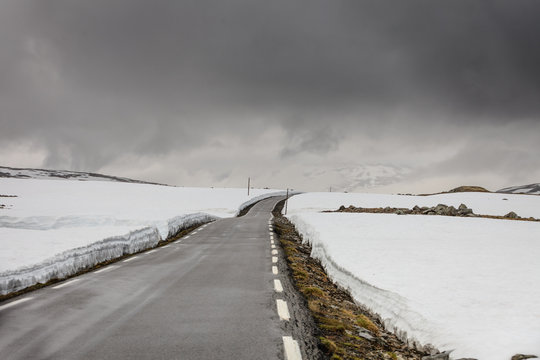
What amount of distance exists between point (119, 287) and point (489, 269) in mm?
8791

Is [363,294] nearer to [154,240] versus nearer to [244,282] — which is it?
[244,282]

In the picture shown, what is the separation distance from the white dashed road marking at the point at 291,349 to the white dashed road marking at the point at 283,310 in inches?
36.5

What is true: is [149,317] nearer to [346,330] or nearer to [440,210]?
[346,330]

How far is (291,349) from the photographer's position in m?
4.70

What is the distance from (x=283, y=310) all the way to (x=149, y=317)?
2268mm

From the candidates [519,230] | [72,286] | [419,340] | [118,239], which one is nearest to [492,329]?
[419,340]

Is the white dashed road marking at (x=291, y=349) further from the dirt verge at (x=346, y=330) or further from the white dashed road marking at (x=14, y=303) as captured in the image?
the white dashed road marking at (x=14, y=303)

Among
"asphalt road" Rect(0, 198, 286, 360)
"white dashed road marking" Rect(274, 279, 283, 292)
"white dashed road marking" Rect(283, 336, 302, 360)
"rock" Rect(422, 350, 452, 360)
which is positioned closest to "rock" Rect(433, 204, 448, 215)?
"asphalt road" Rect(0, 198, 286, 360)

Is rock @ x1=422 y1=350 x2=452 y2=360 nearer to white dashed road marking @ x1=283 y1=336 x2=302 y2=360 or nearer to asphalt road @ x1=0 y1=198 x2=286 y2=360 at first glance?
white dashed road marking @ x1=283 y1=336 x2=302 y2=360

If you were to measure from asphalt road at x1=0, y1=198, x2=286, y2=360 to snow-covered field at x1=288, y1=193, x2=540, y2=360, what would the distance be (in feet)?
7.47

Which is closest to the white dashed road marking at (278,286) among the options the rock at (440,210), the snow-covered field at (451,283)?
the snow-covered field at (451,283)

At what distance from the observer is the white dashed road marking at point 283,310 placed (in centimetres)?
609

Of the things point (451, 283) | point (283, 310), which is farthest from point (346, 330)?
point (451, 283)

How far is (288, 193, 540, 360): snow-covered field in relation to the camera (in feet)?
17.0
